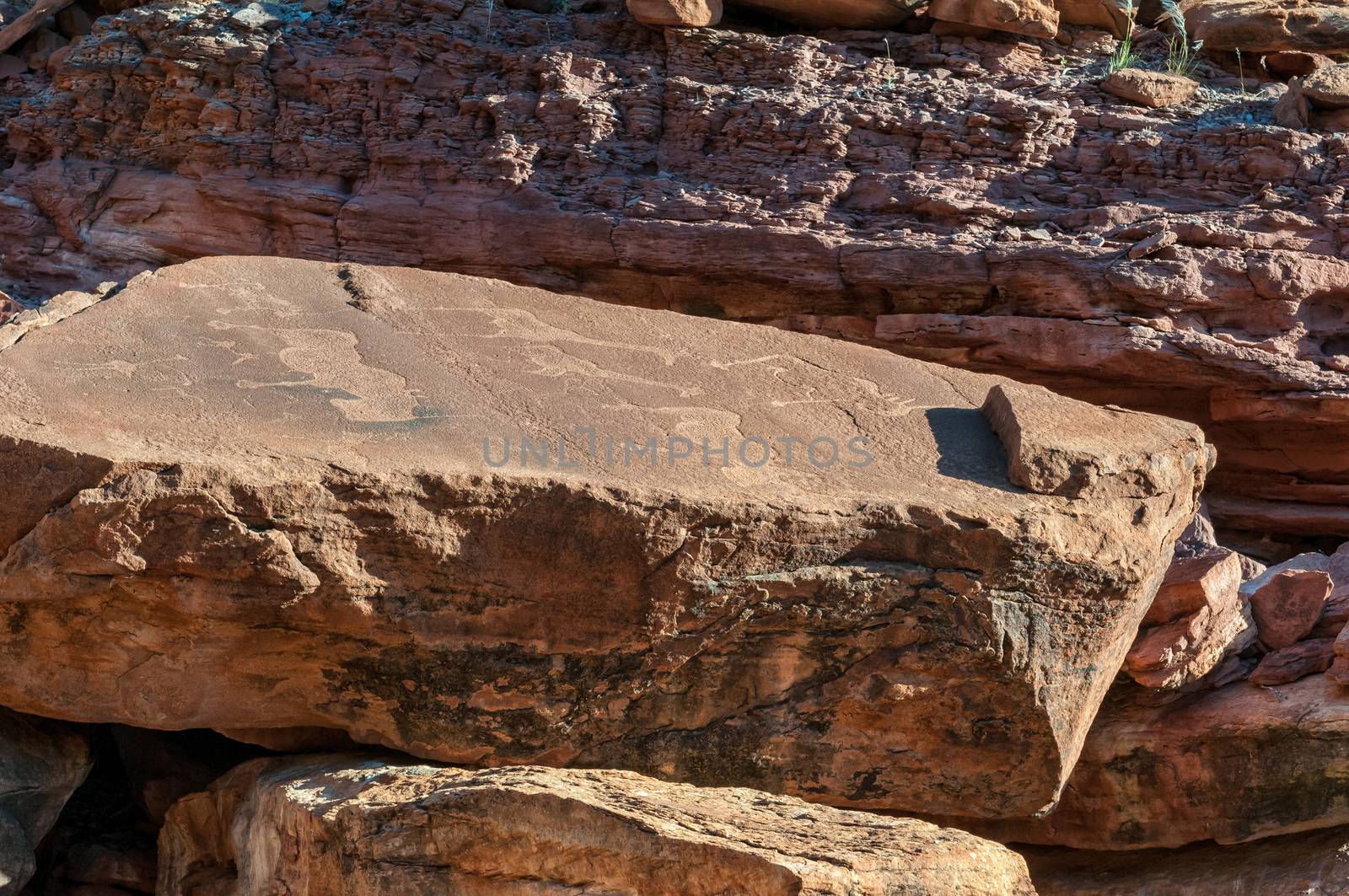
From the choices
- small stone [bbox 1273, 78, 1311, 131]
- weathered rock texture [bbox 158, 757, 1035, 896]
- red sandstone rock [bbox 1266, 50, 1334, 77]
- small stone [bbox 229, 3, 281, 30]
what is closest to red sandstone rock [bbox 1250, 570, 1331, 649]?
weathered rock texture [bbox 158, 757, 1035, 896]

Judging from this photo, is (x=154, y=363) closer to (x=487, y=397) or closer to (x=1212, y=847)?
(x=487, y=397)

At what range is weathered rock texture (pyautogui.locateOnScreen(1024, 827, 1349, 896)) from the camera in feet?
9.96

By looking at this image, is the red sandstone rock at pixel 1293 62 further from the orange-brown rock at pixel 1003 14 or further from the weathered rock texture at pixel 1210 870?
the weathered rock texture at pixel 1210 870

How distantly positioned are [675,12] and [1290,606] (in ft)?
10.7

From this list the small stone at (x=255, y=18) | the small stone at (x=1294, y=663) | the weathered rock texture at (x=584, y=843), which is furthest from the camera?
the small stone at (x=255, y=18)

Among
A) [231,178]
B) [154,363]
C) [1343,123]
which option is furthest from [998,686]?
[231,178]

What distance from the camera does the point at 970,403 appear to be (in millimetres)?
3316

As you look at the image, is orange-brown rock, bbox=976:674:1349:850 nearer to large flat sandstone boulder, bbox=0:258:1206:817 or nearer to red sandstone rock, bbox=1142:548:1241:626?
red sandstone rock, bbox=1142:548:1241:626

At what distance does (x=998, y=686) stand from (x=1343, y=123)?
3.34 meters

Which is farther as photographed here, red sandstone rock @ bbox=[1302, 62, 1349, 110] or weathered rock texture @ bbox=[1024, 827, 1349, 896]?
red sandstone rock @ bbox=[1302, 62, 1349, 110]

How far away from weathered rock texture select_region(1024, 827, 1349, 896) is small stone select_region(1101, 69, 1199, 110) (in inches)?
118

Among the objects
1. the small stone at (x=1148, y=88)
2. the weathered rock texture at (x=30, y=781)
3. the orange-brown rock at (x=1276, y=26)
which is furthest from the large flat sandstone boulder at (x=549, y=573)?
the orange-brown rock at (x=1276, y=26)

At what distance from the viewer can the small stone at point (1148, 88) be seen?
4.98 m

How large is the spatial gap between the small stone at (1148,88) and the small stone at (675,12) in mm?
1636
